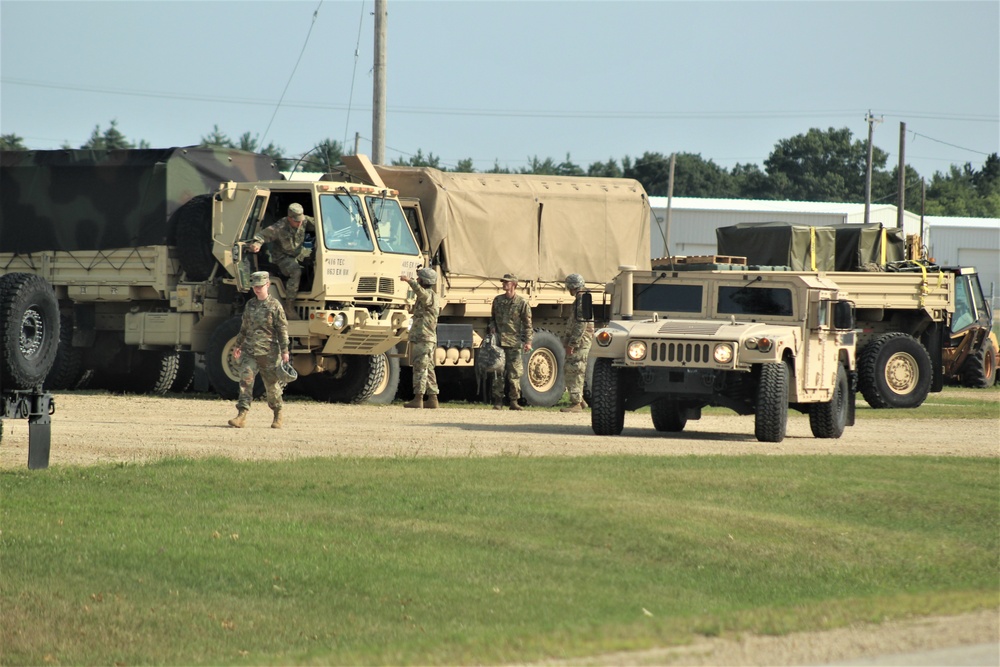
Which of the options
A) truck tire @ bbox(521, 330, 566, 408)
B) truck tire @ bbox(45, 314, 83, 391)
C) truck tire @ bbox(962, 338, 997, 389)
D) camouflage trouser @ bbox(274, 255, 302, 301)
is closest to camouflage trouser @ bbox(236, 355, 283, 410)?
camouflage trouser @ bbox(274, 255, 302, 301)

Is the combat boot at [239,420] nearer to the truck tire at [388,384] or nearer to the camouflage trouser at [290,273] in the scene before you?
the camouflage trouser at [290,273]

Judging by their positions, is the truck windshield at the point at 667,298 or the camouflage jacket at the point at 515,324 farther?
the camouflage jacket at the point at 515,324

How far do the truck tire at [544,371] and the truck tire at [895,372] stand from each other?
4.92 m

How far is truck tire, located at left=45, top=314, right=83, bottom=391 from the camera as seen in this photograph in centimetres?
2270

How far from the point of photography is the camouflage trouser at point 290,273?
20625 millimetres

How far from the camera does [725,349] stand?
53.2ft

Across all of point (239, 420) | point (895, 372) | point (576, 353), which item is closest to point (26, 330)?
point (239, 420)

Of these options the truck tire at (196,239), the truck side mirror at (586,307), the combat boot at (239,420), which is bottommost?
the combat boot at (239,420)

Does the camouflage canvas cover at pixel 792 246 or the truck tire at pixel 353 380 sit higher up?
the camouflage canvas cover at pixel 792 246

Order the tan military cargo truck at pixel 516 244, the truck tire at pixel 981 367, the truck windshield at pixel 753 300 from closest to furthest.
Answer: the truck windshield at pixel 753 300
the tan military cargo truck at pixel 516 244
the truck tire at pixel 981 367

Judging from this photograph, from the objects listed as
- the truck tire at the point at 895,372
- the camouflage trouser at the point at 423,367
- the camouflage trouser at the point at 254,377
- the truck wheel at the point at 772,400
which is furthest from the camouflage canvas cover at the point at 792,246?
the camouflage trouser at the point at 254,377

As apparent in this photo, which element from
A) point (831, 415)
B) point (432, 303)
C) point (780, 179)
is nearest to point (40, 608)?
point (831, 415)

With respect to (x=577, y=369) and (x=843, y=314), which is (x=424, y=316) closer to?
(x=577, y=369)

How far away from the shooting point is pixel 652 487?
12367mm
